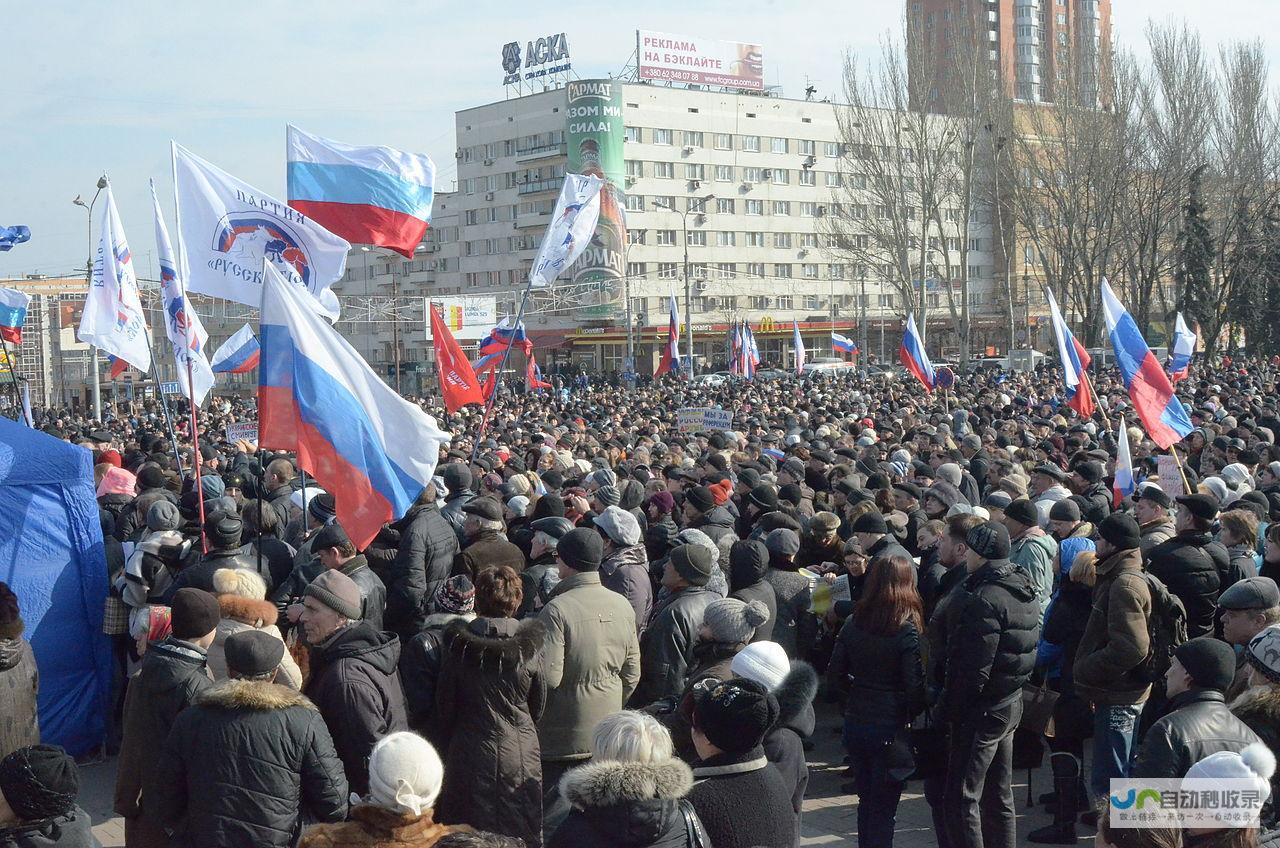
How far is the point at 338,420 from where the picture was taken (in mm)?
6293

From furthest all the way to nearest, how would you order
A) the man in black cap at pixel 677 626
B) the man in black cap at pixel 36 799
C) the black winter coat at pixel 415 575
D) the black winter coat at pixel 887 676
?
the black winter coat at pixel 415 575 → the man in black cap at pixel 677 626 → the black winter coat at pixel 887 676 → the man in black cap at pixel 36 799

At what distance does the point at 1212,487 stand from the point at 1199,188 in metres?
41.4

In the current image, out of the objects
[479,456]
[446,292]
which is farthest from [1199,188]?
[446,292]

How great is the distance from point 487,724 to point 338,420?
81.6 inches

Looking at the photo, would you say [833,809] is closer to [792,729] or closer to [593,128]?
[792,729]

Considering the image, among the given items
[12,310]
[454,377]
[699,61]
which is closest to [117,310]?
[454,377]

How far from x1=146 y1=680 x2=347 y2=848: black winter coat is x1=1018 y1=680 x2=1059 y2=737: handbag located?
373 centimetres

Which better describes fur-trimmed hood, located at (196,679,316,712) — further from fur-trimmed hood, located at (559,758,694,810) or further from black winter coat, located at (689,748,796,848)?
black winter coat, located at (689,748,796,848)

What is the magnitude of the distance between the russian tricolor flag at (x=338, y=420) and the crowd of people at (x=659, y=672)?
1.42 ft

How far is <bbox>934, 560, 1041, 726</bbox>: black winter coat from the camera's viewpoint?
17.6 ft

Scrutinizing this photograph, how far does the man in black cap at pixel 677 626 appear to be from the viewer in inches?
227

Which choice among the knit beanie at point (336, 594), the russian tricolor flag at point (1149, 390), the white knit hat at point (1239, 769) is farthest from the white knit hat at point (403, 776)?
the russian tricolor flag at point (1149, 390)

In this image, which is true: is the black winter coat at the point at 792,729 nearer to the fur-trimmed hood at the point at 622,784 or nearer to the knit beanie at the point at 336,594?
the fur-trimmed hood at the point at 622,784

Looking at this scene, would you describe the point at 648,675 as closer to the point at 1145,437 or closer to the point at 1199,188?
the point at 1145,437
